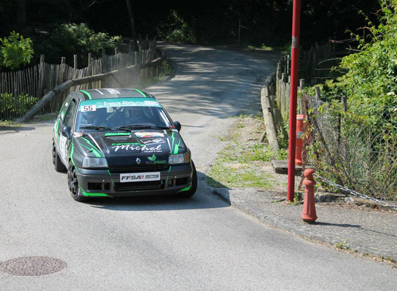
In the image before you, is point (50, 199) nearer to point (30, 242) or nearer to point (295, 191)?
point (30, 242)

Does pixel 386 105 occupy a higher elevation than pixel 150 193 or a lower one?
higher

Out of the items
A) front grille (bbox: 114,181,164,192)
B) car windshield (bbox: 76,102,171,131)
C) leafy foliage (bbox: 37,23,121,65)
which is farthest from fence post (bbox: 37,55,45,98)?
front grille (bbox: 114,181,164,192)

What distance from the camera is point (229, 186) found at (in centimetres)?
1095

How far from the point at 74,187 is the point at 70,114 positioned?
2.12 m

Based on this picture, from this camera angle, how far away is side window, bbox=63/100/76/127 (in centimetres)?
1133

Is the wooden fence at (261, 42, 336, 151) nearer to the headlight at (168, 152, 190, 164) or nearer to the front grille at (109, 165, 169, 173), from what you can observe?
the headlight at (168, 152, 190, 164)

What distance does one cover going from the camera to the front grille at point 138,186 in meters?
9.55

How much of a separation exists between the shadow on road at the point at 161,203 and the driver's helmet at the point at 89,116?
4.72 feet

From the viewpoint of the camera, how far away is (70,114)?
1155 centimetres

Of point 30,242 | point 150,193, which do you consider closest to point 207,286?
point 30,242

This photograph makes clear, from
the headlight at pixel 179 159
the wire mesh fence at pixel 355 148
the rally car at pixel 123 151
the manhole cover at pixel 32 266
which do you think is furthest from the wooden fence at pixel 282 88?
the manhole cover at pixel 32 266

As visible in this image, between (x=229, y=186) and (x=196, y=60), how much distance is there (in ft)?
92.3

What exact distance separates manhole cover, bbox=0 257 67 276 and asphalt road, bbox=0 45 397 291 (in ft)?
0.35

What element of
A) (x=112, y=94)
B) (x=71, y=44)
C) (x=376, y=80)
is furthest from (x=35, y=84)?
(x=71, y=44)
